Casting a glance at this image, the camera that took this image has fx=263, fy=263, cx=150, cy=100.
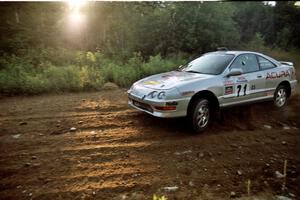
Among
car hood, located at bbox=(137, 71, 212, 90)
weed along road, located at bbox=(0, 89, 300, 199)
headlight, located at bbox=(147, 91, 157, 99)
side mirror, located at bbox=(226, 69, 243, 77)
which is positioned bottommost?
weed along road, located at bbox=(0, 89, 300, 199)

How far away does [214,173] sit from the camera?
12.9 feet

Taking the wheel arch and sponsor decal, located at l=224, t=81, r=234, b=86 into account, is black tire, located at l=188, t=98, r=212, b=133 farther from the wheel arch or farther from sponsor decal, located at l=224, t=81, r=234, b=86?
sponsor decal, located at l=224, t=81, r=234, b=86

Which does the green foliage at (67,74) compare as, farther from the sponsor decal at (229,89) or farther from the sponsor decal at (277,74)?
the sponsor decal at (277,74)

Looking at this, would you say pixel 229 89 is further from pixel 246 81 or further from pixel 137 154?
pixel 137 154

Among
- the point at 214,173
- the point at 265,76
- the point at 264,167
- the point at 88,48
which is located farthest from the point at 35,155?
the point at 88,48

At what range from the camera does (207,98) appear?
17.3 feet

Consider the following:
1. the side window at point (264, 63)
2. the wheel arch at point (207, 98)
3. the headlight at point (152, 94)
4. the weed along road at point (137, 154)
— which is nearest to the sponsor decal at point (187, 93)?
the wheel arch at point (207, 98)

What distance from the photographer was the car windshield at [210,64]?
5602 mm

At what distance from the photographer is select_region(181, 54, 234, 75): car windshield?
5.60m

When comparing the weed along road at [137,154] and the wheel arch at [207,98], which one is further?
the wheel arch at [207,98]

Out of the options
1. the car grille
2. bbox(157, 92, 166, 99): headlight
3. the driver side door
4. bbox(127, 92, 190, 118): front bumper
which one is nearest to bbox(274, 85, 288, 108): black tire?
the driver side door

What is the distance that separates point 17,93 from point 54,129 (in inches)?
133

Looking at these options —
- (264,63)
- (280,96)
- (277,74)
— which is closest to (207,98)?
(264,63)

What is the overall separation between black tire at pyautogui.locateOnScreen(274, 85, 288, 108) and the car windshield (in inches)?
69.0
